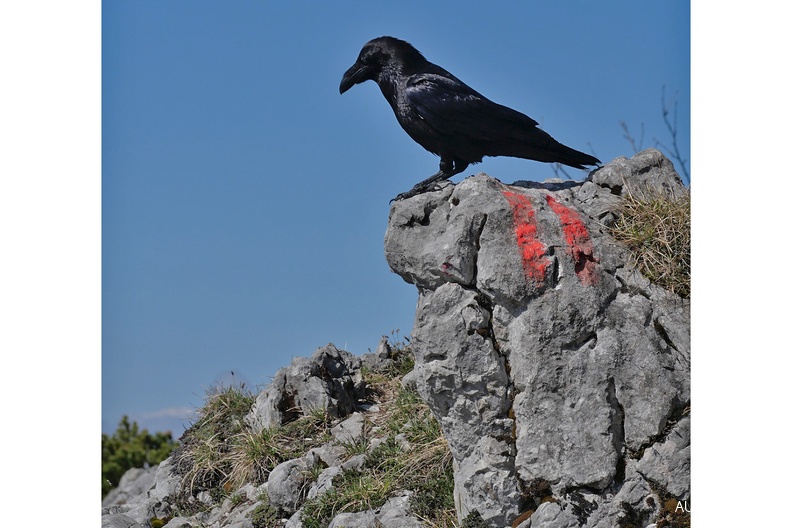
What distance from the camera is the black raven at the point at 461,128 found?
18.7ft

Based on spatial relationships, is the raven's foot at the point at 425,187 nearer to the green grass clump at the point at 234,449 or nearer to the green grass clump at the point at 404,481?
the green grass clump at the point at 404,481

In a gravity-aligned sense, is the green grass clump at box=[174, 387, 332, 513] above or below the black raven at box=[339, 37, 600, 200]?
below

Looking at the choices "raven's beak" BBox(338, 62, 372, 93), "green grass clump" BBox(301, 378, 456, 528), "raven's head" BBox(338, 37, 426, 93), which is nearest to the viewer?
"green grass clump" BBox(301, 378, 456, 528)

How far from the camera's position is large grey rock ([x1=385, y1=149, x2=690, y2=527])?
472cm

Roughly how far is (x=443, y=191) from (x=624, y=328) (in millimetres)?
1403

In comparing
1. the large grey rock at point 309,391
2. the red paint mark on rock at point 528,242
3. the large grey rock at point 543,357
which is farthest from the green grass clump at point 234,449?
the red paint mark on rock at point 528,242

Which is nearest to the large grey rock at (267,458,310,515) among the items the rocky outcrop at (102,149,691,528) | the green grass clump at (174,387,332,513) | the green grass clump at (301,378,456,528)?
the green grass clump at (301,378,456,528)

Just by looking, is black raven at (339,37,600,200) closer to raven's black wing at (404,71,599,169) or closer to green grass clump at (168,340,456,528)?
raven's black wing at (404,71,599,169)

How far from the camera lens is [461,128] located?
18.8ft

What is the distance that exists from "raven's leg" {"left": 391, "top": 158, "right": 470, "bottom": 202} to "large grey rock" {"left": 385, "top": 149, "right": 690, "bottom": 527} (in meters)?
0.42

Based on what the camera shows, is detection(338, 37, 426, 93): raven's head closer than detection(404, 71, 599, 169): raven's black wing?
No

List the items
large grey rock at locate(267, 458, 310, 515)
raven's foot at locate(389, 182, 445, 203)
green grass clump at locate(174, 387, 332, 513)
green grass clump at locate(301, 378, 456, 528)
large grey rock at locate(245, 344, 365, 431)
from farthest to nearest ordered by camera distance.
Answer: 1. large grey rock at locate(245, 344, 365, 431)
2. green grass clump at locate(174, 387, 332, 513)
3. large grey rock at locate(267, 458, 310, 515)
4. green grass clump at locate(301, 378, 456, 528)
5. raven's foot at locate(389, 182, 445, 203)

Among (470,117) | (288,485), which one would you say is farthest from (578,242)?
(288,485)
